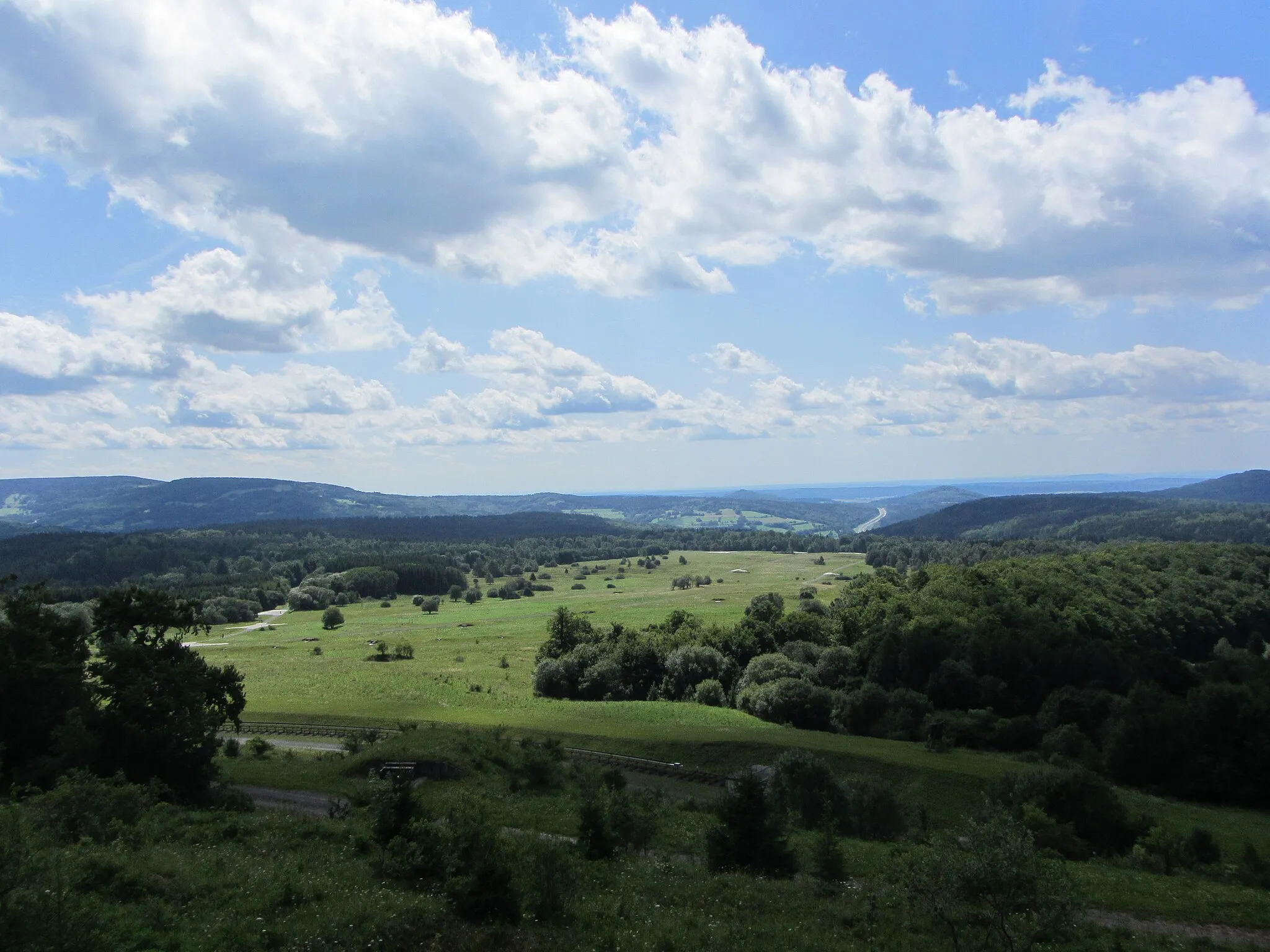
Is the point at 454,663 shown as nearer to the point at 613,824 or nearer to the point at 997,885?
the point at 613,824

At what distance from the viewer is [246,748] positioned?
161 ft

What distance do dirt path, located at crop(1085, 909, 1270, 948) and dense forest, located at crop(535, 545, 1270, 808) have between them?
28970 mm

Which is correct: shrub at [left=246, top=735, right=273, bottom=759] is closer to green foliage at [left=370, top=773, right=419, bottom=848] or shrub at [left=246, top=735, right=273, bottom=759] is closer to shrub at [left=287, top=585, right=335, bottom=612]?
green foliage at [left=370, top=773, right=419, bottom=848]

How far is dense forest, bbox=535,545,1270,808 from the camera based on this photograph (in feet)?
160

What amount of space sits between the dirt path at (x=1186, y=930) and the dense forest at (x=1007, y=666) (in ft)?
95.0

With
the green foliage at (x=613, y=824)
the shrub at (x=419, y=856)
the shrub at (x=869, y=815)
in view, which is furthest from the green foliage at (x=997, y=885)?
the shrub at (x=869, y=815)

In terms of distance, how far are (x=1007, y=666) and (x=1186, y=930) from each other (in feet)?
159

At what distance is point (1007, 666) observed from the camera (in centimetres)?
6719

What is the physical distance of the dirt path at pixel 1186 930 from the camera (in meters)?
21.3

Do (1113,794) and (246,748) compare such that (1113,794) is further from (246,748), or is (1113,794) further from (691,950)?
(246,748)

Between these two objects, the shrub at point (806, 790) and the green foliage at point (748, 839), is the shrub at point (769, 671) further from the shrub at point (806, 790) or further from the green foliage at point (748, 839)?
the green foliage at point (748, 839)

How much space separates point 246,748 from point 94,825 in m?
29.6

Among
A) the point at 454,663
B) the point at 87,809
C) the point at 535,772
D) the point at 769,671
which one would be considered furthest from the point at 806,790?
the point at 454,663

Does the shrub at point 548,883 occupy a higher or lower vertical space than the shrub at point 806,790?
higher
